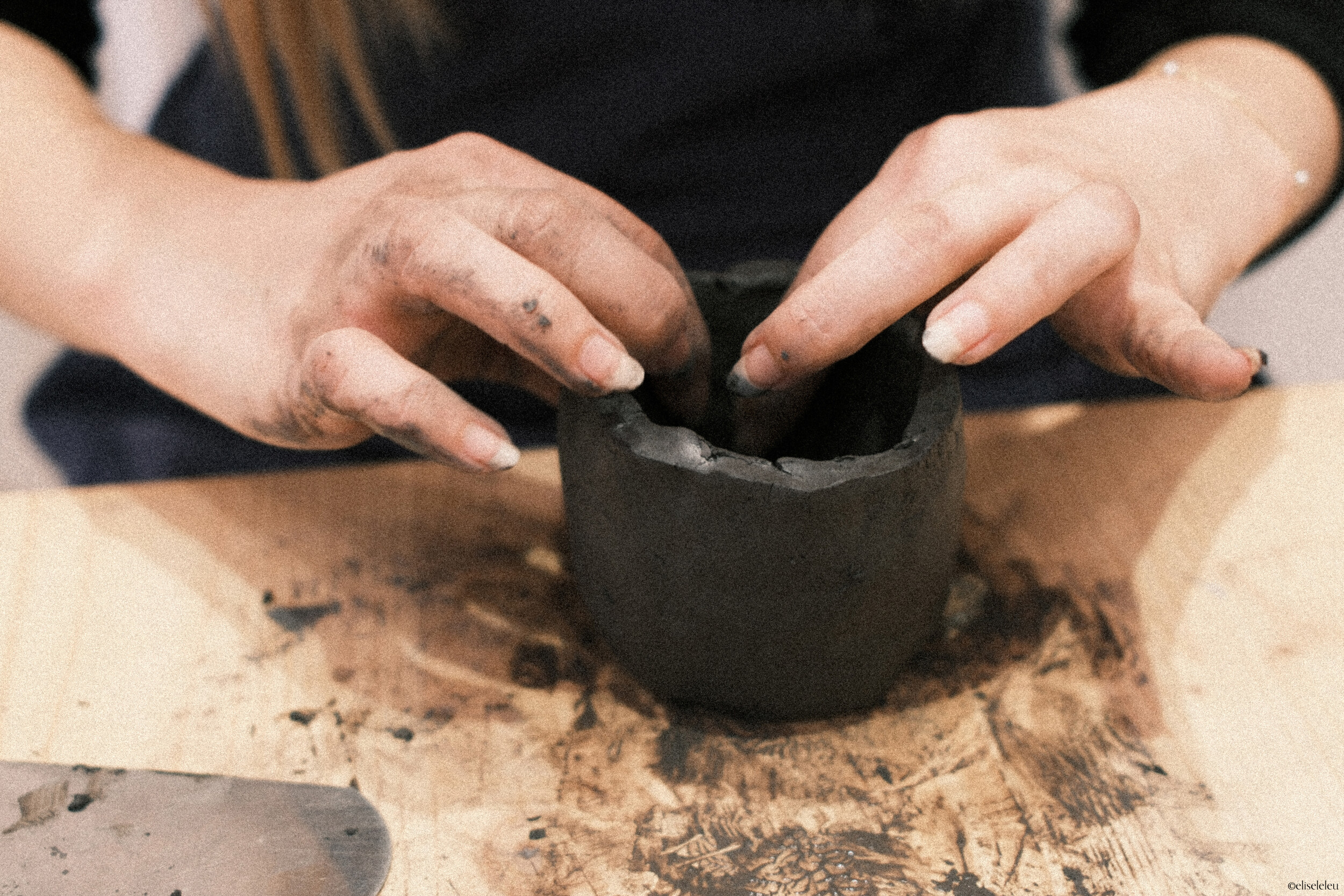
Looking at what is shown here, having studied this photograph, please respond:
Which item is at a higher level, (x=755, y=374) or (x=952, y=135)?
(x=952, y=135)

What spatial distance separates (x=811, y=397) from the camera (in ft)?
2.80

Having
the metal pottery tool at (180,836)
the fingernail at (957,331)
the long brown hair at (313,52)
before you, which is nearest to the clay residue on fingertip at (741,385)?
the fingernail at (957,331)

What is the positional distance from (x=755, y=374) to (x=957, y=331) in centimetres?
14

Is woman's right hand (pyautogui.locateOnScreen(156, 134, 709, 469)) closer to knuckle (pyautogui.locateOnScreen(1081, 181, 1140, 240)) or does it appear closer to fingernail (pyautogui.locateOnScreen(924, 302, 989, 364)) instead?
fingernail (pyautogui.locateOnScreen(924, 302, 989, 364))

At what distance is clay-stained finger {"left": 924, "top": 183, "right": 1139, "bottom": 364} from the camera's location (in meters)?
0.67

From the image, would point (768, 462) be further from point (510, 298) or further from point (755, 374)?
point (510, 298)

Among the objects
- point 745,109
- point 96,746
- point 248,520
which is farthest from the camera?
point 745,109

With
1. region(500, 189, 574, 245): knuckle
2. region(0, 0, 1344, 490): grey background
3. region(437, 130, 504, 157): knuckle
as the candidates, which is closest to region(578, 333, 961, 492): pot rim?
region(500, 189, 574, 245): knuckle

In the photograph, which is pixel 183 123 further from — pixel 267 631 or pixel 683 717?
pixel 683 717

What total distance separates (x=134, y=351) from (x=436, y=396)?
1.13 ft

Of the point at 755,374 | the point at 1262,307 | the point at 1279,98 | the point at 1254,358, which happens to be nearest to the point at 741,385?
the point at 755,374

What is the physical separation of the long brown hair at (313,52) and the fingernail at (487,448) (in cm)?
47

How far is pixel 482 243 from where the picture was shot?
0.67 metres

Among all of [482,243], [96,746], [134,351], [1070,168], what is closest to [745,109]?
[1070,168]
